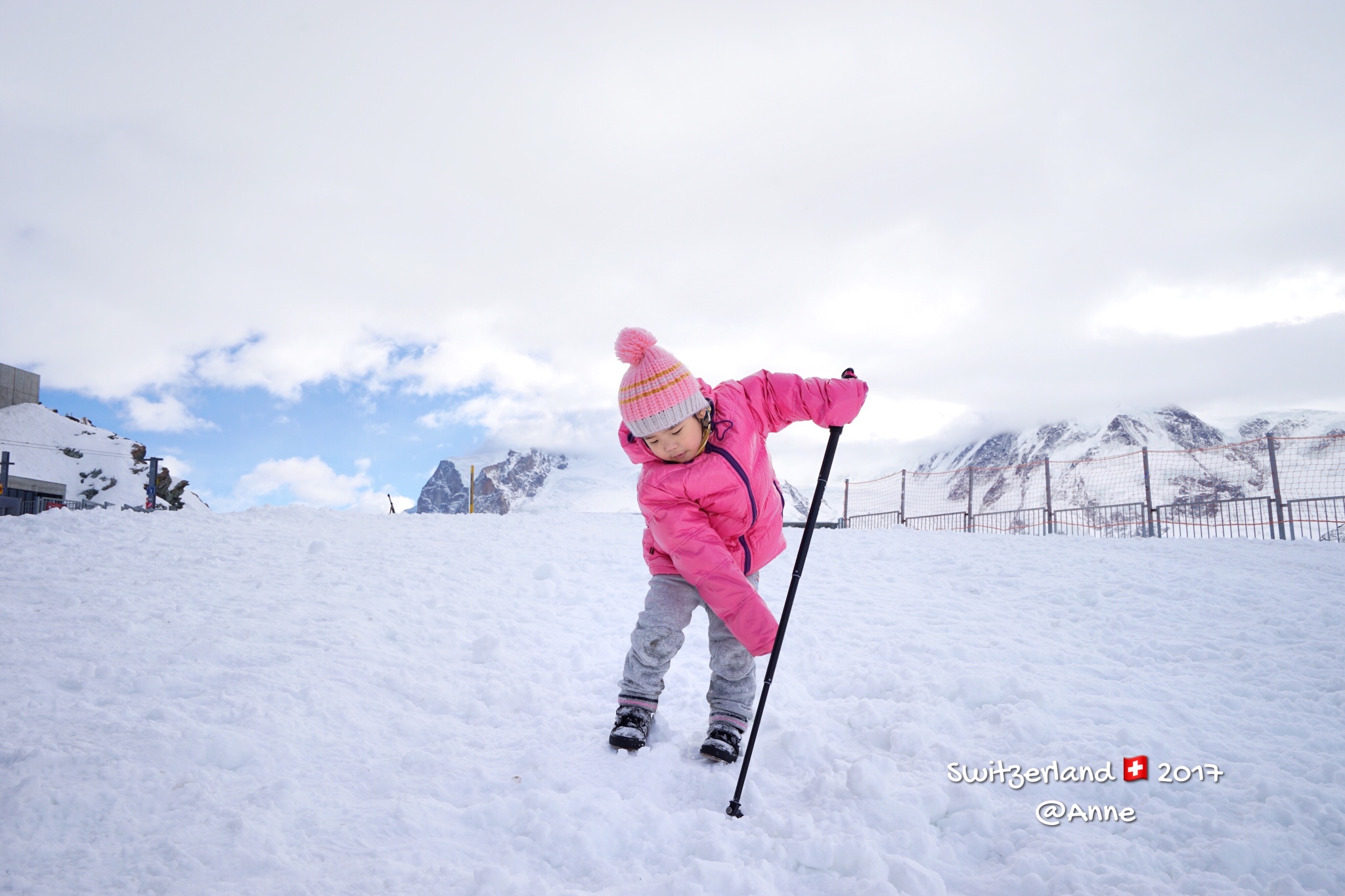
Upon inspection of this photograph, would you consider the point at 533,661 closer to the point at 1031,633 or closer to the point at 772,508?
the point at 772,508

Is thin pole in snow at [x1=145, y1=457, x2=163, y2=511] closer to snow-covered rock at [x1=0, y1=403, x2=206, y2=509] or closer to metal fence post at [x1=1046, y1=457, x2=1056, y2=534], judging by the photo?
snow-covered rock at [x1=0, y1=403, x2=206, y2=509]

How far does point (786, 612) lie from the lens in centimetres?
267

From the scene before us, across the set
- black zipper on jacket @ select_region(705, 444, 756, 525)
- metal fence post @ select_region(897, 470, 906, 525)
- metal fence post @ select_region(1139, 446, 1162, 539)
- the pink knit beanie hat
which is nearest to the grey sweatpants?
black zipper on jacket @ select_region(705, 444, 756, 525)

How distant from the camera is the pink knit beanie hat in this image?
8.89 feet

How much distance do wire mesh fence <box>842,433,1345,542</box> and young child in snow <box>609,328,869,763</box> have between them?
11048 millimetres

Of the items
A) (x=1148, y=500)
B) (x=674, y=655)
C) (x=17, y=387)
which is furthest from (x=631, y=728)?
(x=17, y=387)

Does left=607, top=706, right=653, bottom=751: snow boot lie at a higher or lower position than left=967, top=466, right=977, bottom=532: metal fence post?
lower

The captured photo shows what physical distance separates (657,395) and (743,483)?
515 mm

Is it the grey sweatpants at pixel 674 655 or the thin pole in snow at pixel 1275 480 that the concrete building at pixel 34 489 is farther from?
the thin pole in snow at pixel 1275 480

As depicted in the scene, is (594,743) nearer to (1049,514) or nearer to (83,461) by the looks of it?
(1049,514)

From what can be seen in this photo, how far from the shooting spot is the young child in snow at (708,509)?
264 centimetres

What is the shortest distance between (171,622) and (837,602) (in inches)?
187

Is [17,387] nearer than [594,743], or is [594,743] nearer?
[594,743]

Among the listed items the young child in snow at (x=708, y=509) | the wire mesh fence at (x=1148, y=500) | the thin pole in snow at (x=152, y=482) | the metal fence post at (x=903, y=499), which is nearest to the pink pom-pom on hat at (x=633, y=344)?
the young child in snow at (x=708, y=509)
